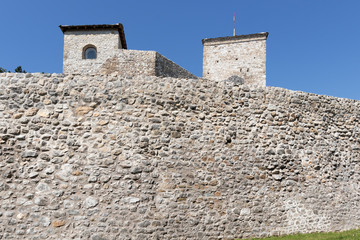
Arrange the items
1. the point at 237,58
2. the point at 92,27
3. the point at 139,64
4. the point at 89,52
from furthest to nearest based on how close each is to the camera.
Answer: the point at 237,58
the point at 89,52
the point at 92,27
the point at 139,64

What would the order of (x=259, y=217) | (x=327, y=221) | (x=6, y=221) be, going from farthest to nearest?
(x=327, y=221) → (x=259, y=217) → (x=6, y=221)

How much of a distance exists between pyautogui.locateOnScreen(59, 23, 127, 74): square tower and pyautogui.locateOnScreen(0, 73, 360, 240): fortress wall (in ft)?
37.3

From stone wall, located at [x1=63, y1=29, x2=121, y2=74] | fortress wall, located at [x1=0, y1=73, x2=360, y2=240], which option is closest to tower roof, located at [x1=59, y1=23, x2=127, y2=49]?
stone wall, located at [x1=63, y1=29, x2=121, y2=74]

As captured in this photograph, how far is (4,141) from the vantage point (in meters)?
5.88

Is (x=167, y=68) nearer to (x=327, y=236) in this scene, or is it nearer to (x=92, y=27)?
(x=92, y=27)

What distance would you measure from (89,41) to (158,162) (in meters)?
13.5

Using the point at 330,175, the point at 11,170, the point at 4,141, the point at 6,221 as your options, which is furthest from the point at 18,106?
the point at 330,175

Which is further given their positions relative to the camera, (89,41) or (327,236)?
(89,41)

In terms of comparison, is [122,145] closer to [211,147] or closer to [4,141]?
[211,147]

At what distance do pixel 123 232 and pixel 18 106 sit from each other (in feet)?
12.0

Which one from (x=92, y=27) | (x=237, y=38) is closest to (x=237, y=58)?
(x=237, y=38)

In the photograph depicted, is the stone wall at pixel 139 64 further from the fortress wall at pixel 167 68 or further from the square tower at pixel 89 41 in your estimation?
the square tower at pixel 89 41

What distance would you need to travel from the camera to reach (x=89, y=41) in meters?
17.1

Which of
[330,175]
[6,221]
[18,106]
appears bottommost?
[6,221]
